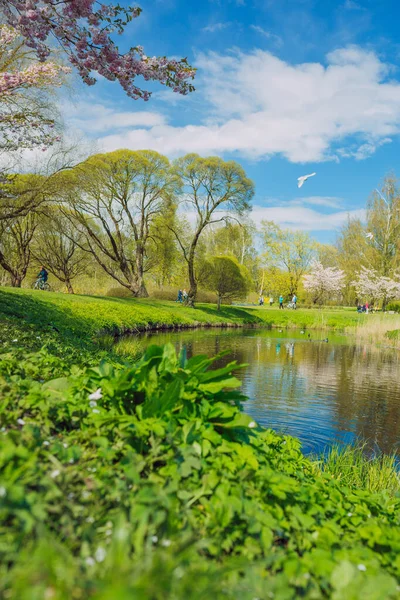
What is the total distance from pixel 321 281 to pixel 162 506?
5887 cm

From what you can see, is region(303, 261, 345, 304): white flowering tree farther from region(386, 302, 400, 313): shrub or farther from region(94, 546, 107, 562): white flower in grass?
region(94, 546, 107, 562): white flower in grass

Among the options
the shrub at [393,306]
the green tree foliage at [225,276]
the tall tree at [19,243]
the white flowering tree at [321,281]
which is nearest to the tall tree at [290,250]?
the white flowering tree at [321,281]

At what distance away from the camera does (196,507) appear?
82.0 inches

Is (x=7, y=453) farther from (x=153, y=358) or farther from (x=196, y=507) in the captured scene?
(x=153, y=358)

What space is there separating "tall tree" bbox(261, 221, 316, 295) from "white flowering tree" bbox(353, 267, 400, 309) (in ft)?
36.5

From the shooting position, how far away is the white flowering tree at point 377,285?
44125 millimetres

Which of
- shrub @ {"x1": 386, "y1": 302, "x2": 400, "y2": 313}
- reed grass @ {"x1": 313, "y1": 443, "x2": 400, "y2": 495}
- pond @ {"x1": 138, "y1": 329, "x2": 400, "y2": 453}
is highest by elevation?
shrub @ {"x1": 386, "y1": 302, "x2": 400, "y2": 313}

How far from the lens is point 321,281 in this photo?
5812cm

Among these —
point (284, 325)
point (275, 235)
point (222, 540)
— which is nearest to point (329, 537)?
point (222, 540)

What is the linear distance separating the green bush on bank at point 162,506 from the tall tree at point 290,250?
190 feet

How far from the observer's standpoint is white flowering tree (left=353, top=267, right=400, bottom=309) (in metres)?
44.1

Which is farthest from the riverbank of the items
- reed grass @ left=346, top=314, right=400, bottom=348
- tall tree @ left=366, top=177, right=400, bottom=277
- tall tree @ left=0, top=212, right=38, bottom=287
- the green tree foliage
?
tall tree @ left=366, top=177, right=400, bottom=277

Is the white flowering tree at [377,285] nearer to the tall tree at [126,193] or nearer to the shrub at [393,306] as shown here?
the shrub at [393,306]

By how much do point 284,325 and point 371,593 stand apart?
114 feet
